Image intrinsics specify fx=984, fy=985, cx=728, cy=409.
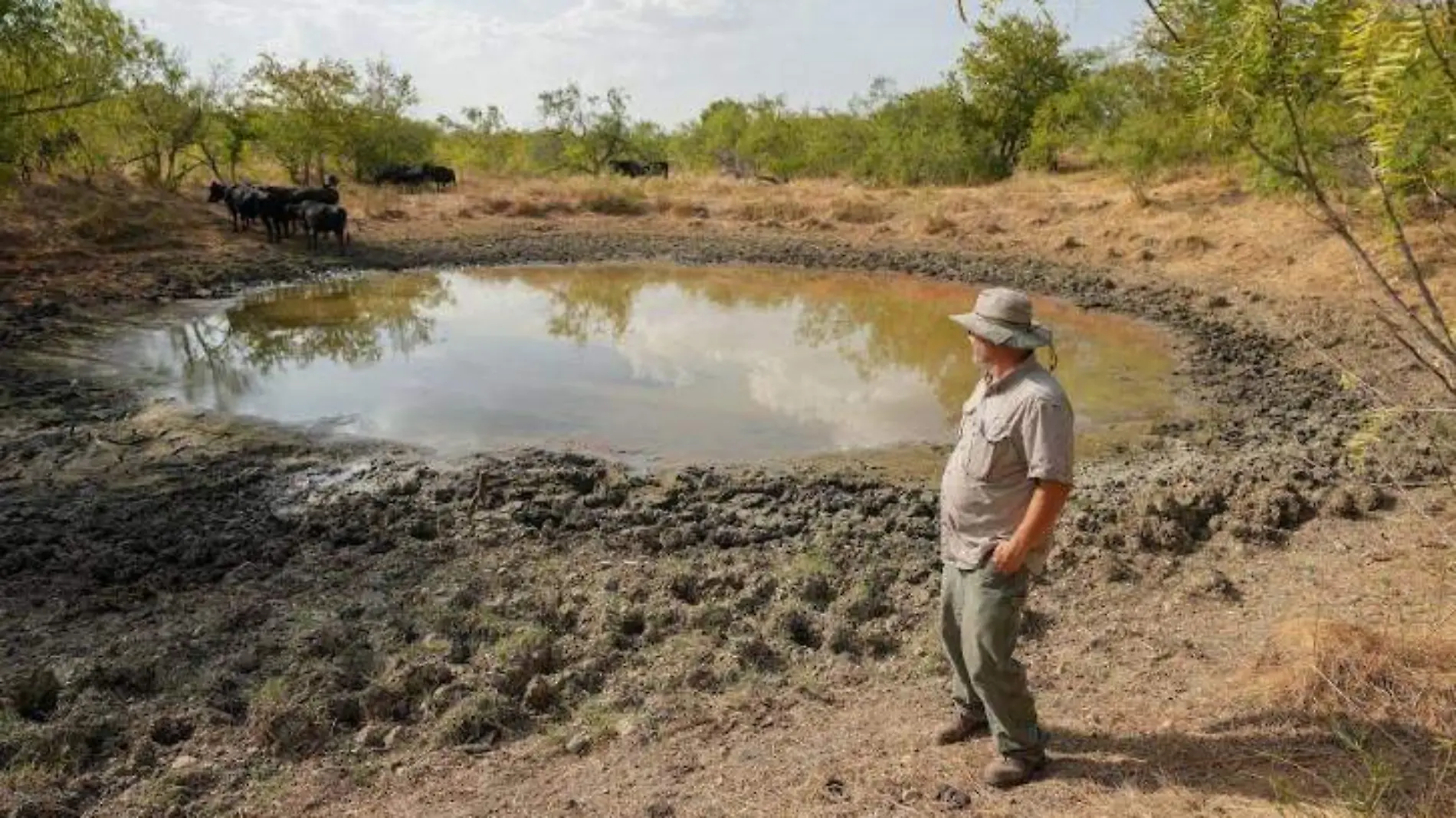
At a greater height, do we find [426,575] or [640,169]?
[640,169]

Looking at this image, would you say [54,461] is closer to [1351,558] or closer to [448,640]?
[448,640]

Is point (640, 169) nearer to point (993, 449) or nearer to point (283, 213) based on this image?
point (283, 213)

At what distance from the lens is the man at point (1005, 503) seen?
10.1 feet

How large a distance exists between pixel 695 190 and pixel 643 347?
A: 1541 cm

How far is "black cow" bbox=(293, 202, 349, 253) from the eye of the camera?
719 inches

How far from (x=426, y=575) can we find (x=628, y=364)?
609 cm

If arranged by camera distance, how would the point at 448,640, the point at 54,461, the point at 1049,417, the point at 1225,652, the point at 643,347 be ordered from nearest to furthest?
1. the point at 1049,417
2. the point at 1225,652
3. the point at 448,640
4. the point at 54,461
5. the point at 643,347

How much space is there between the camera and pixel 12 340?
419 inches

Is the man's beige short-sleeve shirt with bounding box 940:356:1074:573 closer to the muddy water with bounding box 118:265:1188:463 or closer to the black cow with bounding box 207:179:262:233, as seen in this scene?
the muddy water with bounding box 118:265:1188:463

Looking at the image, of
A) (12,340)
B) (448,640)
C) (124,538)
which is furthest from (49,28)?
(448,640)

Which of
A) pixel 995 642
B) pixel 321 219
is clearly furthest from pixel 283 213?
pixel 995 642

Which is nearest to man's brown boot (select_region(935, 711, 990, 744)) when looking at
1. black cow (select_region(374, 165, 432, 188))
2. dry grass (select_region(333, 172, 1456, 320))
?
dry grass (select_region(333, 172, 1456, 320))

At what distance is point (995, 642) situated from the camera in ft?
10.6

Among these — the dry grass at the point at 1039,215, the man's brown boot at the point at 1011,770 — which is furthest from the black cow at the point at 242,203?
the man's brown boot at the point at 1011,770
